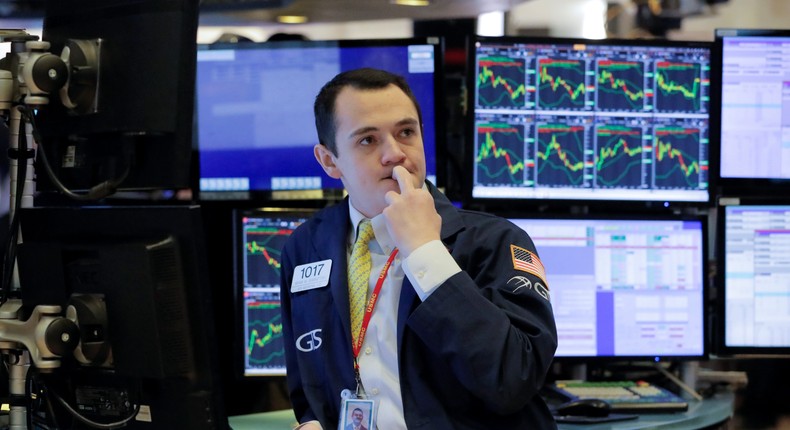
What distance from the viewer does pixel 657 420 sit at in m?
2.56

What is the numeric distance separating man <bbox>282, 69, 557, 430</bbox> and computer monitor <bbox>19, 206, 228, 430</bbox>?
1.15ft

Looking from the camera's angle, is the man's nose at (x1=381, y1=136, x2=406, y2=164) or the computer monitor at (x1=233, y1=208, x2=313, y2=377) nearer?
the man's nose at (x1=381, y1=136, x2=406, y2=164)

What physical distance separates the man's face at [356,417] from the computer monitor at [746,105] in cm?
141

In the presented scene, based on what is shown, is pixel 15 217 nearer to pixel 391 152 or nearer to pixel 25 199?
pixel 25 199

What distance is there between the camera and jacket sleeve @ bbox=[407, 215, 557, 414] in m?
1.67

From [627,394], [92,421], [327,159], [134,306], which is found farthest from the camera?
[627,394]

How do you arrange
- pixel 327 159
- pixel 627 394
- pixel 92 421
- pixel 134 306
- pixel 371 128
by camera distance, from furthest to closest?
pixel 627 394, pixel 327 159, pixel 371 128, pixel 92 421, pixel 134 306

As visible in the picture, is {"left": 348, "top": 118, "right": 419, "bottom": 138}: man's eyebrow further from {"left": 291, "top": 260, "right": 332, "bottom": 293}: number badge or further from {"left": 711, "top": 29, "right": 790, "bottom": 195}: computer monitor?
{"left": 711, "top": 29, "right": 790, "bottom": 195}: computer monitor

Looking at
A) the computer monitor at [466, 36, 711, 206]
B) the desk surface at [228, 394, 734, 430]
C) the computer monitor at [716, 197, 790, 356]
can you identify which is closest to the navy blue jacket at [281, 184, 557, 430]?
the desk surface at [228, 394, 734, 430]

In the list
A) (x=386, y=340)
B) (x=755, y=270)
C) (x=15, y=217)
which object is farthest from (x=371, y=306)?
(x=755, y=270)

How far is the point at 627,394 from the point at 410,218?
3.93 ft

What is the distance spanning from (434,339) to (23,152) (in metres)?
0.71

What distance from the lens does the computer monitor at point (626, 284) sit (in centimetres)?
278

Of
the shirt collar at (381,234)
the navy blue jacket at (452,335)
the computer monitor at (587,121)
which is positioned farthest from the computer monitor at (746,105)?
the shirt collar at (381,234)
